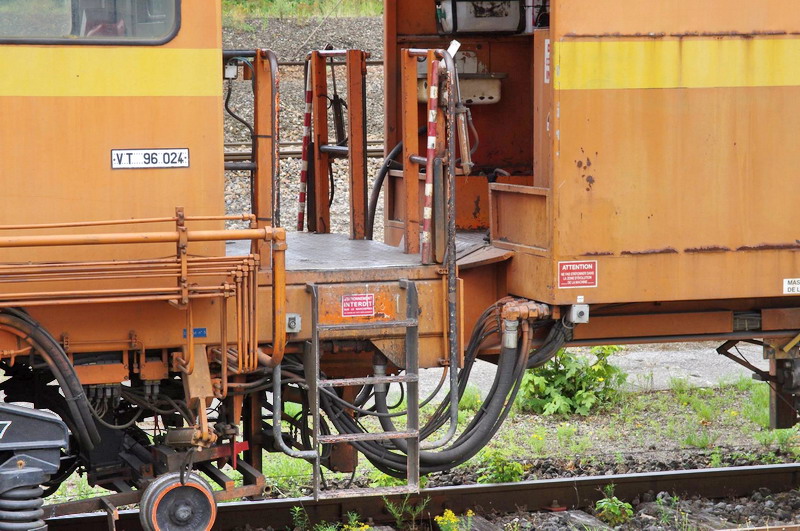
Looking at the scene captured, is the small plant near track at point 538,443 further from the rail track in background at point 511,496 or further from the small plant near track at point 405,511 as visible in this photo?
the small plant near track at point 405,511

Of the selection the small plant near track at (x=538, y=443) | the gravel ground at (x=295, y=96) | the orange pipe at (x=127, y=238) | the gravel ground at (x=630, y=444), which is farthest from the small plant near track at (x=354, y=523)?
the gravel ground at (x=295, y=96)

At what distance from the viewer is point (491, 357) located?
21.4 feet

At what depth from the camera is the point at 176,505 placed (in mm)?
5137

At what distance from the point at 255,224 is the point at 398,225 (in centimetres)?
234

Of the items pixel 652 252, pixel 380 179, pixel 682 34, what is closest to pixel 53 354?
pixel 380 179

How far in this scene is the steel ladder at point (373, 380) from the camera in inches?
205

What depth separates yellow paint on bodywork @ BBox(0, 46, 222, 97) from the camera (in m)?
4.76

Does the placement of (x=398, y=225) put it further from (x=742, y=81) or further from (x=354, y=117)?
(x=742, y=81)

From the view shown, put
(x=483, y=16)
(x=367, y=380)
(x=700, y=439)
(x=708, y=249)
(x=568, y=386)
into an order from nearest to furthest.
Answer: (x=367, y=380)
(x=708, y=249)
(x=483, y=16)
(x=700, y=439)
(x=568, y=386)

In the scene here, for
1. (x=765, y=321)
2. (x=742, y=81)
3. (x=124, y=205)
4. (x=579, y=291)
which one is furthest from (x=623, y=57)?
(x=124, y=205)

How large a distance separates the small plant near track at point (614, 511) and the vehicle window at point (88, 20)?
3.87 m

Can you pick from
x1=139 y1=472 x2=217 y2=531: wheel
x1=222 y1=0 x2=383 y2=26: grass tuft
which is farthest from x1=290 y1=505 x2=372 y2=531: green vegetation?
x1=222 y1=0 x2=383 y2=26: grass tuft

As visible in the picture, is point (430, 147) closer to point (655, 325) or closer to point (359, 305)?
point (359, 305)

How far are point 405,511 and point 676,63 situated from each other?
3.21 metres
